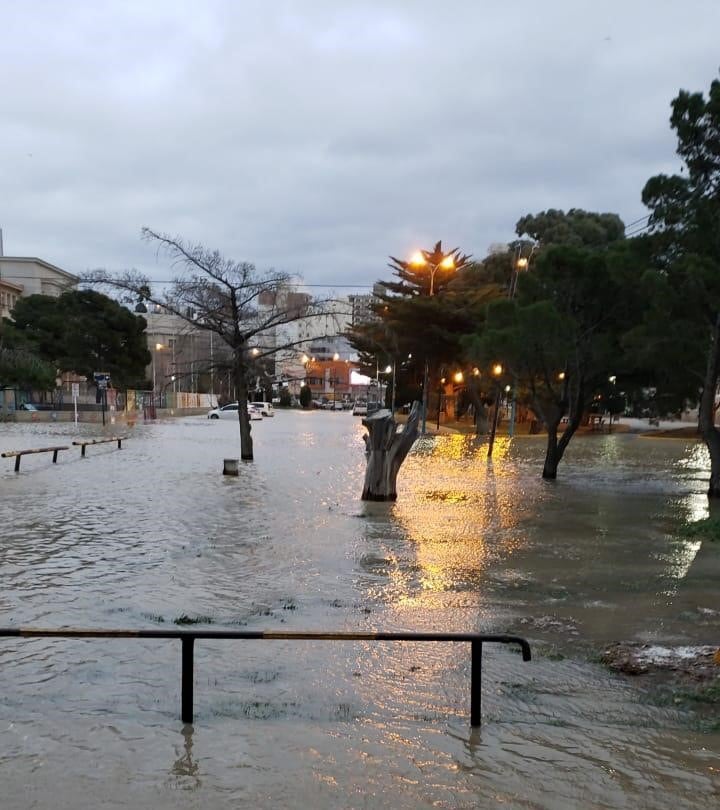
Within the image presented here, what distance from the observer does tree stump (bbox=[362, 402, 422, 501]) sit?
1480 cm

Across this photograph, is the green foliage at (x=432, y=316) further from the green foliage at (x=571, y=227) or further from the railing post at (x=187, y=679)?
the railing post at (x=187, y=679)

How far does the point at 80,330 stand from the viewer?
61.2 m

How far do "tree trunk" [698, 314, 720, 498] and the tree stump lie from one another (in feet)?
19.9

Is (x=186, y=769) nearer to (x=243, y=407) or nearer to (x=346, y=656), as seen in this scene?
(x=346, y=656)

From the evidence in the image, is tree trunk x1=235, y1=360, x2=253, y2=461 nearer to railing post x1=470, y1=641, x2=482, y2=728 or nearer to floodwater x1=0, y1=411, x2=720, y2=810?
floodwater x1=0, y1=411, x2=720, y2=810

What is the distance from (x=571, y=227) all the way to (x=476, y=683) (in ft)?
179

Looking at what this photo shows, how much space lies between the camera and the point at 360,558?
982 cm

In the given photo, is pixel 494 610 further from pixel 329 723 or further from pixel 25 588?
pixel 25 588

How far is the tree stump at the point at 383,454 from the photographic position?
1480 cm

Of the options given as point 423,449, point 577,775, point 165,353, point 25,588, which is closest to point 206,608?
point 25,588

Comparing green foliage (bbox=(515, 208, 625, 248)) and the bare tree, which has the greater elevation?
green foliage (bbox=(515, 208, 625, 248))

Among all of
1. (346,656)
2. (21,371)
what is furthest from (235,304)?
(21,371)

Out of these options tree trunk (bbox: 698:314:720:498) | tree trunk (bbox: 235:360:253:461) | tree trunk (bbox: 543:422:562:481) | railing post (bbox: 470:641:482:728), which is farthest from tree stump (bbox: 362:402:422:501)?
railing post (bbox: 470:641:482:728)

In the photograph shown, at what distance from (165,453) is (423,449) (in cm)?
1028
